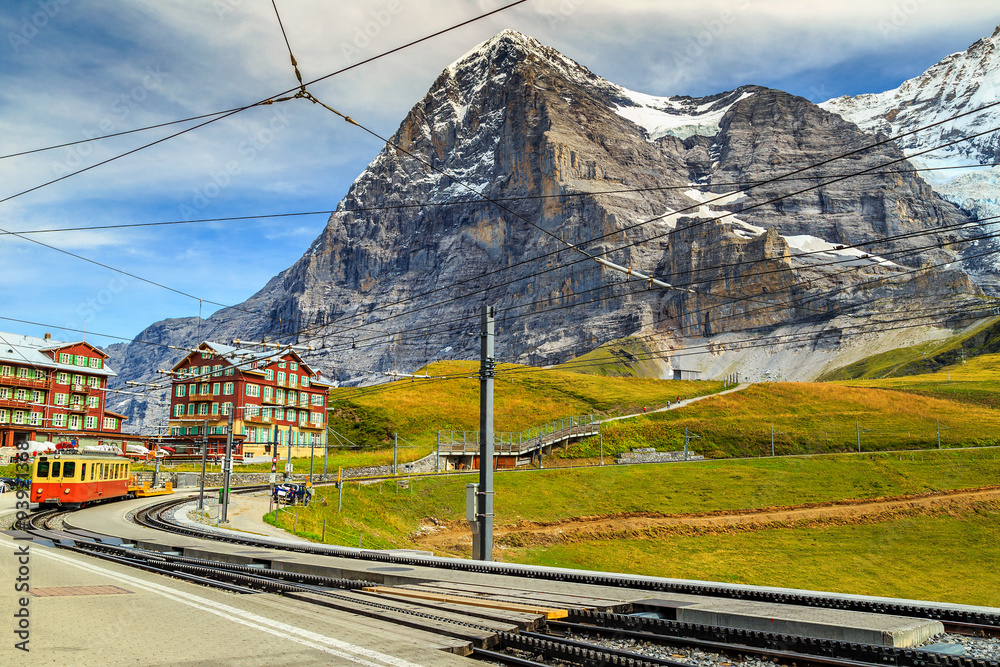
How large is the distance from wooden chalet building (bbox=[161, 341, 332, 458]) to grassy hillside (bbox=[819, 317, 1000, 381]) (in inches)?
5969

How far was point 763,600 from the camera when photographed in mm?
14469

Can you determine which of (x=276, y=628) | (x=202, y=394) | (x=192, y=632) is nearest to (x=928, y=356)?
(x=202, y=394)

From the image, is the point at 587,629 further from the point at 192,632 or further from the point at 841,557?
the point at 841,557

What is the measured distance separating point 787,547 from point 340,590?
34.2 m

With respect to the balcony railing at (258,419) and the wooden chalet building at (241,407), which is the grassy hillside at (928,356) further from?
the balcony railing at (258,419)

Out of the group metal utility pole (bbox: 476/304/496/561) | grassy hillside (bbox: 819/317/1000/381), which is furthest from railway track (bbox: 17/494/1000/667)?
grassy hillside (bbox: 819/317/1000/381)

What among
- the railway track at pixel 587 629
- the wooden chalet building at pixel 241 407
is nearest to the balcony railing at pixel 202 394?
the wooden chalet building at pixel 241 407

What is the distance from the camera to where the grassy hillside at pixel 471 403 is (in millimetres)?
87438

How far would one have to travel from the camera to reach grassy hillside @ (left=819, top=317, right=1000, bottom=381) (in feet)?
558

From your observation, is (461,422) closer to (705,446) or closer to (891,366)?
(705,446)

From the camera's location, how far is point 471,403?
315ft

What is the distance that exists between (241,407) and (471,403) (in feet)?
103

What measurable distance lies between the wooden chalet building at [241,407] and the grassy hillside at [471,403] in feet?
20.6

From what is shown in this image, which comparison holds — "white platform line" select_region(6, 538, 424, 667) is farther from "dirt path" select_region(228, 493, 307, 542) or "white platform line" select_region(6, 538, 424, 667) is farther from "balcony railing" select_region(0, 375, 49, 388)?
"balcony railing" select_region(0, 375, 49, 388)
